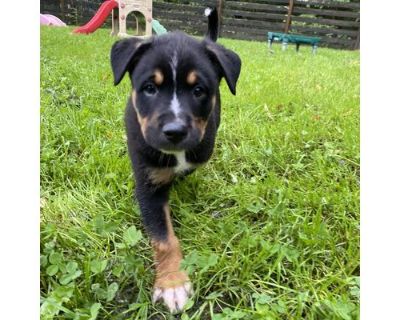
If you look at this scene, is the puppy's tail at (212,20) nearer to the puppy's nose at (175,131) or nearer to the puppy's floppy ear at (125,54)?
the puppy's floppy ear at (125,54)

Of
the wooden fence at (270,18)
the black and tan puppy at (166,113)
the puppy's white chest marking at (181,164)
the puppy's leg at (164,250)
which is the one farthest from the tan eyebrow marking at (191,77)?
the wooden fence at (270,18)

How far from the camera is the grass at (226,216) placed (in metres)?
1.94

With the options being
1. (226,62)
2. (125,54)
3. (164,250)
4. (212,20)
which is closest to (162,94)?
(125,54)

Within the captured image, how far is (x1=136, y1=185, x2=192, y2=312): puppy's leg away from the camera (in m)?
1.98

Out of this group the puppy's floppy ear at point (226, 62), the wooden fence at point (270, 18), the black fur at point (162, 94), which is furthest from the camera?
the wooden fence at point (270, 18)

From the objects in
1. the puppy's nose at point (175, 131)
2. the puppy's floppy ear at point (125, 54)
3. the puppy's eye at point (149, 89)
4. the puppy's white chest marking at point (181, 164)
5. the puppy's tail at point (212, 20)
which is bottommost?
the puppy's white chest marking at point (181, 164)

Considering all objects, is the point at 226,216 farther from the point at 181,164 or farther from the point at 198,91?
the point at 198,91

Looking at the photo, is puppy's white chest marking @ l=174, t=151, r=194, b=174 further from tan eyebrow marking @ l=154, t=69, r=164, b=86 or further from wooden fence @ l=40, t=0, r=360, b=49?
wooden fence @ l=40, t=0, r=360, b=49

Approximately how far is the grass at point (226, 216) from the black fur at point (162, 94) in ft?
0.82

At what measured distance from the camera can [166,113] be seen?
2260 millimetres

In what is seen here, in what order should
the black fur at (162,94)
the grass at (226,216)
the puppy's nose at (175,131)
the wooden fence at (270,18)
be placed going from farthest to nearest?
→ the wooden fence at (270,18), the black fur at (162,94), the puppy's nose at (175,131), the grass at (226,216)

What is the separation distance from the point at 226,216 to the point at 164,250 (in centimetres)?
62

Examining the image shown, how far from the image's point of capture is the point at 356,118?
4.30 metres

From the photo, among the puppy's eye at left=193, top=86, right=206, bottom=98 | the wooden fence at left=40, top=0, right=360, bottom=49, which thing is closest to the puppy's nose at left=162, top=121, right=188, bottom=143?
the puppy's eye at left=193, top=86, right=206, bottom=98
